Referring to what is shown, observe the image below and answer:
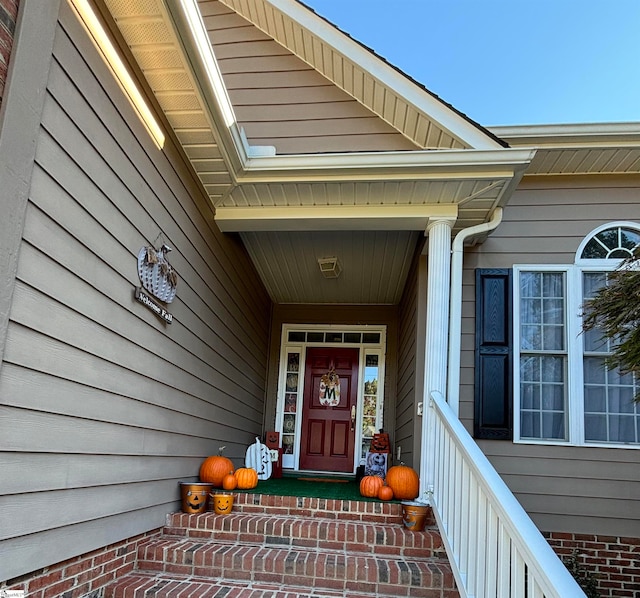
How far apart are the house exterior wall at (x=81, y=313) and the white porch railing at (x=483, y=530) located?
5.98ft

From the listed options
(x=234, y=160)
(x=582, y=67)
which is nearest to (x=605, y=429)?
(x=234, y=160)

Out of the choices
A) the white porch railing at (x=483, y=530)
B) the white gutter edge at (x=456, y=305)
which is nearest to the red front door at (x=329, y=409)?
the white gutter edge at (x=456, y=305)

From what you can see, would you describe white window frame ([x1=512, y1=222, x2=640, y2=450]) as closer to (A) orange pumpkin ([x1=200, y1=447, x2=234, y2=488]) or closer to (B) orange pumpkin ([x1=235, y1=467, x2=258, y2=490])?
(B) orange pumpkin ([x1=235, y1=467, x2=258, y2=490])

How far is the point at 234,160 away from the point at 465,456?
2482mm

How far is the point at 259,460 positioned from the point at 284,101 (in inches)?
135

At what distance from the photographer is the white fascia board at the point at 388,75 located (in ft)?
12.9

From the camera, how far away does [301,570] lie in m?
3.10

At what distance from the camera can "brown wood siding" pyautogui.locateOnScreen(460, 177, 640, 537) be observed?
166 inches

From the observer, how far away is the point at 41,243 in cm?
219

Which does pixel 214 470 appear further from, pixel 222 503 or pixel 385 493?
pixel 385 493

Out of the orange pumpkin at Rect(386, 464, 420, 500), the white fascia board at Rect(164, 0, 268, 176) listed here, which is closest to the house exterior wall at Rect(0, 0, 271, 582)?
the white fascia board at Rect(164, 0, 268, 176)

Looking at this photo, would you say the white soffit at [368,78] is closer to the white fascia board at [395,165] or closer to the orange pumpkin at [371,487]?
the white fascia board at [395,165]

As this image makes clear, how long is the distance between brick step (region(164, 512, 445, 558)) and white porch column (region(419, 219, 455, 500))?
0.55 meters

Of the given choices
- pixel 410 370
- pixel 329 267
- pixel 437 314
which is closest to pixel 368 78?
pixel 437 314
